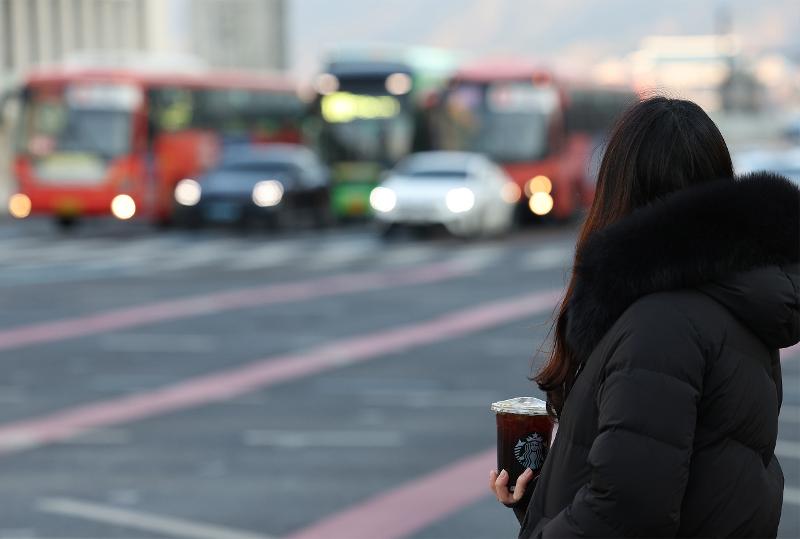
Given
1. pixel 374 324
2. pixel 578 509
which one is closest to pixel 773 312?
pixel 578 509

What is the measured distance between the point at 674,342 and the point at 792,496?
6.04 m

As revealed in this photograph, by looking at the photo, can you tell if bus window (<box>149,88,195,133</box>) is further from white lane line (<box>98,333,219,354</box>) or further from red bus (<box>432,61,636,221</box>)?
white lane line (<box>98,333,219,354</box>)

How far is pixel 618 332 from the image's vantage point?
2.60 m

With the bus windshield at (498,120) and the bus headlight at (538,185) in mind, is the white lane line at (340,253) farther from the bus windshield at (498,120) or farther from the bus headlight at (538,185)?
the bus windshield at (498,120)

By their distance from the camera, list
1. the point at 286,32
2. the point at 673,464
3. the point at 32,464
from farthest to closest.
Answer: the point at 286,32 < the point at 32,464 < the point at 673,464

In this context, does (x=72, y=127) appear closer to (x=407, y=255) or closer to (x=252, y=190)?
(x=252, y=190)

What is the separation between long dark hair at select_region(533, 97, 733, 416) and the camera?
2721mm

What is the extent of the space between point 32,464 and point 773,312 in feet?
24.1

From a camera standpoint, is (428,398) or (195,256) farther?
(195,256)

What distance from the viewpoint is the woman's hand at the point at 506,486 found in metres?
2.88

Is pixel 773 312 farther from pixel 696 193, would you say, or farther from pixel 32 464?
pixel 32 464

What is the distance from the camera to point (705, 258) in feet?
8.59

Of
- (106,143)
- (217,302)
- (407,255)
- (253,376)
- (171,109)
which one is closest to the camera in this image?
(253,376)

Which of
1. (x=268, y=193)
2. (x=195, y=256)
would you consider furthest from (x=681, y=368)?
(x=268, y=193)
